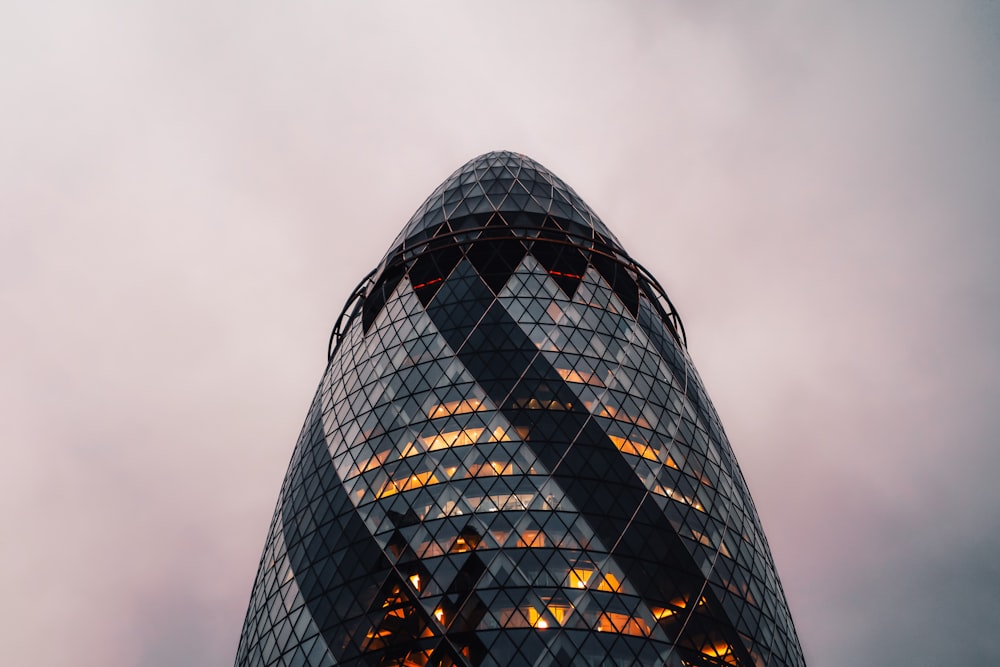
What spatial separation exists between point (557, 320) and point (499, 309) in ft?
10.8

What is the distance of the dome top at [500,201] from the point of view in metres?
57.2

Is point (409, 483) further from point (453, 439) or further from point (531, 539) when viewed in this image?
point (531, 539)

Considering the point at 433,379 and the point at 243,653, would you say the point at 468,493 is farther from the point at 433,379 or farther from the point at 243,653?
the point at 243,653

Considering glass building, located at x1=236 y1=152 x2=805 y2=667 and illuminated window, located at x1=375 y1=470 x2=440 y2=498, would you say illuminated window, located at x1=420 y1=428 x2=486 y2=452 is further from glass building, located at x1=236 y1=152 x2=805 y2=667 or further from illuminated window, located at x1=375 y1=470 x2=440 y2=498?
illuminated window, located at x1=375 y1=470 x2=440 y2=498

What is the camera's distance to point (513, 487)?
43062 mm

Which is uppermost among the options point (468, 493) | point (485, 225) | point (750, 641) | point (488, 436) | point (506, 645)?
point (485, 225)

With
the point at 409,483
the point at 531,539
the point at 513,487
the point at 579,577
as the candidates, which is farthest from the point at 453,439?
the point at 579,577

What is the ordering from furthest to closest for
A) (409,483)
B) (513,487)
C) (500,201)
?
(500,201)
(409,483)
(513,487)

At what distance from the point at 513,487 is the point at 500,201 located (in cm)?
2167

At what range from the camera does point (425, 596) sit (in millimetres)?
40250

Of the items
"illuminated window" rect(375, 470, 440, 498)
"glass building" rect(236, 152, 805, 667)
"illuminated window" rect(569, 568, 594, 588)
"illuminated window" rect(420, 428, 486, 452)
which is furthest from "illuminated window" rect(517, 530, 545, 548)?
"illuminated window" rect(420, 428, 486, 452)

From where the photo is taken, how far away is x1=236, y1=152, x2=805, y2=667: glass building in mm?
39844

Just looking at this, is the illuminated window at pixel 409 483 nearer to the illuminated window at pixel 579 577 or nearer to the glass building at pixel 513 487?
the glass building at pixel 513 487

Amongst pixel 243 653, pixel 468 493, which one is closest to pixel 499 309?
pixel 468 493
